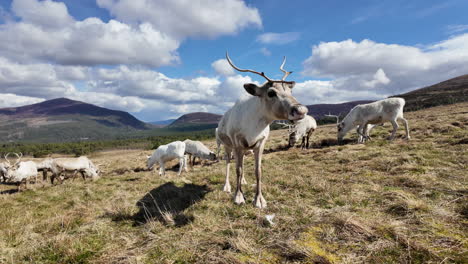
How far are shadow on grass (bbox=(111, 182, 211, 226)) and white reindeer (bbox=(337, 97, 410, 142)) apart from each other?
15075 mm

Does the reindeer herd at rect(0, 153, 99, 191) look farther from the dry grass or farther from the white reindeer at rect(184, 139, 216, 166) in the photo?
the dry grass

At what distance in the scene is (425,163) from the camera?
26.8ft

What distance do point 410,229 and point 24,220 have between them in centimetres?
900

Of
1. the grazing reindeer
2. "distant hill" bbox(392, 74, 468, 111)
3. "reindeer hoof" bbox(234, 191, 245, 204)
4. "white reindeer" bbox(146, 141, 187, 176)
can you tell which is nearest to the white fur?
"white reindeer" bbox(146, 141, 187, 176)

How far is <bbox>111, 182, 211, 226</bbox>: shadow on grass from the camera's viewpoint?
5121 mm

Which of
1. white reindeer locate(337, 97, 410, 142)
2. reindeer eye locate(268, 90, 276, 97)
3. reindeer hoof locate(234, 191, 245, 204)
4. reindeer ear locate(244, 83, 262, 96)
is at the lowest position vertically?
reindeer hoof locate(234, 191, 245, 204)

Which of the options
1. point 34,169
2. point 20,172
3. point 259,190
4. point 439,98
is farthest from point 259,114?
point 439,98

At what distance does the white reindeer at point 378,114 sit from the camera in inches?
634

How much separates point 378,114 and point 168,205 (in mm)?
17246

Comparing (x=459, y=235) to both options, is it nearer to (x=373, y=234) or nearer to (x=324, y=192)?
(x=373, y=234)

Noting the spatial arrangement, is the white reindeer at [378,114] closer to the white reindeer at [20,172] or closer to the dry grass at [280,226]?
the dry grass at [280,226]

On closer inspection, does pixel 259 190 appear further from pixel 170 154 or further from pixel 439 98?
pixel 439 98

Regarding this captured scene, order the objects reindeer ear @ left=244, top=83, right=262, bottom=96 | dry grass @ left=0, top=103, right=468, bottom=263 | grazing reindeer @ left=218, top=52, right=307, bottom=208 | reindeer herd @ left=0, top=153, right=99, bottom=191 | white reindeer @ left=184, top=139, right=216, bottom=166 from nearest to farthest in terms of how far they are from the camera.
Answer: dry grass @ left=0, top=103, right=468, bottom=263, grazing reindeer @ left=218, top=52, right=307, bottom=208, reindeer ear @ left=244, top=83, right=262, bottom=96, reindeer herd @ left=0, top=153, right=99, bottom=191, white reindeer @ left=184, top=139, right=216, bottom=166

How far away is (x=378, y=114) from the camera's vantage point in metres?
16.6
